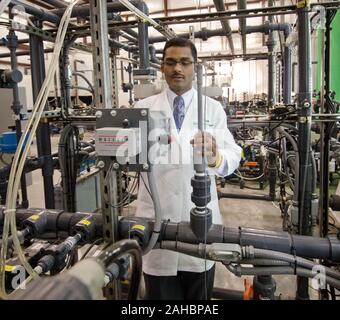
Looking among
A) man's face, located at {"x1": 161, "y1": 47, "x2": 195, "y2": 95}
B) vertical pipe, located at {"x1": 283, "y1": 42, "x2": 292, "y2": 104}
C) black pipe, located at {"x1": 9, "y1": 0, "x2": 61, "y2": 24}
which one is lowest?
man's face, located at {"x1": 161, "y1": 47, "x2": 195, "y2": 95}

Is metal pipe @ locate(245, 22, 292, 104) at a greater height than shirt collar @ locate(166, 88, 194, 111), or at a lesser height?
greater

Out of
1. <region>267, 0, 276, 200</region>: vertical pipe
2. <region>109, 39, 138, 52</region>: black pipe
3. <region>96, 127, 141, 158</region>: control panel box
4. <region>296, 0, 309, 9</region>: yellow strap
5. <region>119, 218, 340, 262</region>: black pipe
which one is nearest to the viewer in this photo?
<region>96, 127, 141, 158</region>: control panel box

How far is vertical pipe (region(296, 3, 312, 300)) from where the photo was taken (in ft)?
4.12

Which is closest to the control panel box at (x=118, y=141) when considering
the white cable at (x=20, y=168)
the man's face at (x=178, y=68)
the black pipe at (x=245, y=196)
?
the white cable at (x=20, y=168)

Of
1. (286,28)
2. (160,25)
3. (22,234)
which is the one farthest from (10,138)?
(286,28)

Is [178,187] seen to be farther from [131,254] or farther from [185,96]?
[131,254]

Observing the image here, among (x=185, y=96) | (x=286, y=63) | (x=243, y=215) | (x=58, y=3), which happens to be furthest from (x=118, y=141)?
(x=243, y=215)

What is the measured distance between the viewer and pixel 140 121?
0.63 meters

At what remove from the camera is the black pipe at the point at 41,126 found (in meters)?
1.72

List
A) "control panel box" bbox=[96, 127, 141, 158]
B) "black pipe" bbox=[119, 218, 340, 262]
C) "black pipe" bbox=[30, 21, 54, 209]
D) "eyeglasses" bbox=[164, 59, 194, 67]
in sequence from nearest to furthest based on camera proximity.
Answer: "control panel box" bbox=[96, 127, 141, 158], "black pipe" bbox=[119, 218, 340, 262], "eyeglasses" bbox=[164, 59, 194, 67], "black pipe" bbox=[30, 21, 54, 209]

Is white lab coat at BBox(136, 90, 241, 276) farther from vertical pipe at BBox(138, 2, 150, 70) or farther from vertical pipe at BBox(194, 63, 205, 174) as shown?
vertical pipe at BBox(138, 2, 150, 70)

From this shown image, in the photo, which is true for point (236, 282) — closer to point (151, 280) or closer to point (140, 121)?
point (151, 280)

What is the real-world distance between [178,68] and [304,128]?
29.0 inches

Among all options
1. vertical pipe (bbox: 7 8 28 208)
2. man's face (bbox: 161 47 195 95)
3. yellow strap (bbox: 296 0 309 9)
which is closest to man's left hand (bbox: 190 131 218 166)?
man's face (bbox: 161 47 195 95)
